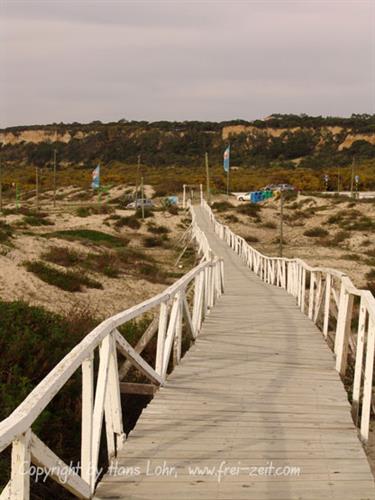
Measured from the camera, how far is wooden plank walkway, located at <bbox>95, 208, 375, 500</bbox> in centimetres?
380

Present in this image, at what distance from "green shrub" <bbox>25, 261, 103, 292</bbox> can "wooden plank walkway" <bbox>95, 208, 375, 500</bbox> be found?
31.6 feet

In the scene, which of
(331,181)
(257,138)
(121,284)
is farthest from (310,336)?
(257,138)

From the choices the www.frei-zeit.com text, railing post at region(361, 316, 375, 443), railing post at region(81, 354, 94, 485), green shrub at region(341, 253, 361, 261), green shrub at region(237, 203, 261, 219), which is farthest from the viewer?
green shrub at region(237, 203, 261, 219)

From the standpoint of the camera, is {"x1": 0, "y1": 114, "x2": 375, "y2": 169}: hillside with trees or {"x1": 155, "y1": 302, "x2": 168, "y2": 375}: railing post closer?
{"x1": 155, "y1": 302, "x2": 168, "y2": 375}: railing post

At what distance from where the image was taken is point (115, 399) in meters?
4.38

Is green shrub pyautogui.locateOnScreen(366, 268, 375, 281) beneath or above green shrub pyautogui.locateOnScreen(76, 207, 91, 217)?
beneath

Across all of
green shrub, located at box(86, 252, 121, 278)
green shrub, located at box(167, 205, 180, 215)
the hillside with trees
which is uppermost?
the hillside with trees

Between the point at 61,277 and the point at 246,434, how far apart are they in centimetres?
1351

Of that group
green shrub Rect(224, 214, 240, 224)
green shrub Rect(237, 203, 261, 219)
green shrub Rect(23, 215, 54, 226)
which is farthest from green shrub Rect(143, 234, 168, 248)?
green shrub Rect(237, 203, 261, 219)

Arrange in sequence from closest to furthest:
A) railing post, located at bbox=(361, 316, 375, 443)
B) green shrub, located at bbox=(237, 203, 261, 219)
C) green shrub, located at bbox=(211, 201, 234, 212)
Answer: railing post, located at bbox=(361, 316, 375, 443)
green shrub, located at bbox=(237, 203, 261, 219)
green shrub, located at bbox=(211, 201, 234, 212)

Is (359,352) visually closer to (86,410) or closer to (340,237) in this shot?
(86,410)

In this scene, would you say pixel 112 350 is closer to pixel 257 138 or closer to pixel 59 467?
pixel 59 467

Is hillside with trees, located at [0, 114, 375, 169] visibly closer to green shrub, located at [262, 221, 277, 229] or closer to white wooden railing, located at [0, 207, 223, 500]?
green shrub, located at [262, 221, 277, 229]

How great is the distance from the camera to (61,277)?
17.7 meters
